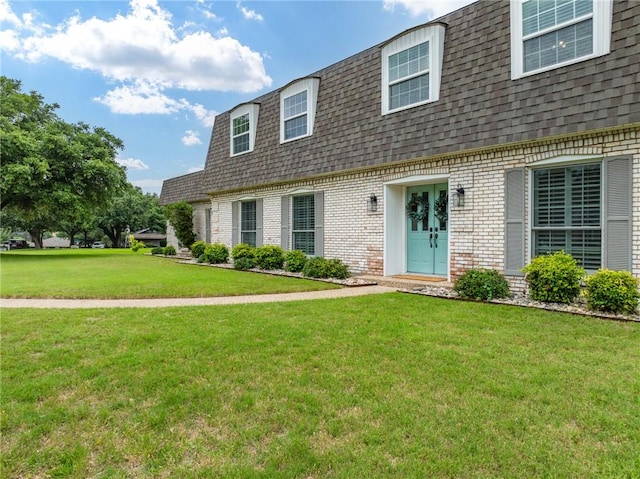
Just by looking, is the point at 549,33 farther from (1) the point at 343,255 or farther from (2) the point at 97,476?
(2) the point at 97,476

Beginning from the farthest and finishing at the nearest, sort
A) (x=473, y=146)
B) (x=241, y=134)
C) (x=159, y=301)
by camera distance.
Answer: (x=241, y=134)
(x=473, y=146)
(x=159, y=301)

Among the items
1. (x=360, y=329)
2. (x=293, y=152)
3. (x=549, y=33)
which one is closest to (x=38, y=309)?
(x=360, y=329)

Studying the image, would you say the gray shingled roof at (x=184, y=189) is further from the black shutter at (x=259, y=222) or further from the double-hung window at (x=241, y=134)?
the black shutter at (x=259, y=222)

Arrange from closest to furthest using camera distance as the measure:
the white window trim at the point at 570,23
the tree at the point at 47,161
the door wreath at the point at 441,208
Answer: the white window trim at the point at 570,23 < the door wreath at the point at 441,208 < the tree at the point at 47,161

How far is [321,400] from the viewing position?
9.69 ft

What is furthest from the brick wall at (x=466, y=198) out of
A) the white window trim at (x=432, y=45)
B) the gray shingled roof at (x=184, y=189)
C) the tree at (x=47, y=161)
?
the tree at (x=47, y=161)

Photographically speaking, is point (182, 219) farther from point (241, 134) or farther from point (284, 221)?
point (284, 221)

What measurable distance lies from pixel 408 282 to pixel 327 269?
2.13 meters

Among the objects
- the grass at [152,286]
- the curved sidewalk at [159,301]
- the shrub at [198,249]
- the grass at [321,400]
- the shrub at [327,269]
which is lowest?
the grass at [321,400]

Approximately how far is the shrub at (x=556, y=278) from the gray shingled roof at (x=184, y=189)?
14688 mm

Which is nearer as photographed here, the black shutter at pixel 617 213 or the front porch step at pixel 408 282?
the black shutter at pixel 617 213

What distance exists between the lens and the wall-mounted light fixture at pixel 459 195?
800cm

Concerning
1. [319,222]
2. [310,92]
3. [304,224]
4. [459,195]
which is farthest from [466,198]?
[310,92]

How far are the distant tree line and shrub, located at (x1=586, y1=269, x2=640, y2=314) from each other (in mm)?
19762
